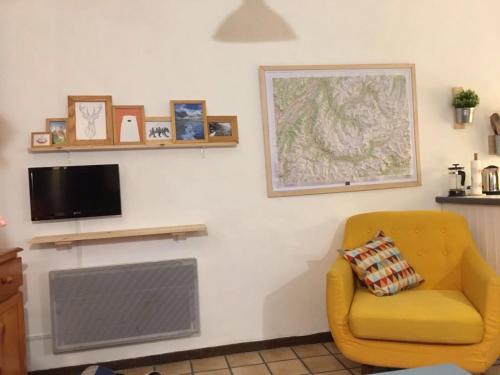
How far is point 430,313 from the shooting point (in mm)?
2072

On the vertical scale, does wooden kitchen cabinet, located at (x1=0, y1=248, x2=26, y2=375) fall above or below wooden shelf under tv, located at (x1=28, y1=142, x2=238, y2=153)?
below

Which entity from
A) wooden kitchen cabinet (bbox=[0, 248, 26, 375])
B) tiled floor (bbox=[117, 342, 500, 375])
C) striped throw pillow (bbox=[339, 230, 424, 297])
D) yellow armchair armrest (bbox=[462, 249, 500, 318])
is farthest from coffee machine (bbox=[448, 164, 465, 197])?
wooden kitchen cabinet (bbox=[0, 248, 26, 375])

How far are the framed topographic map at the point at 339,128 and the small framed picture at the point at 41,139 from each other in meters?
1.31

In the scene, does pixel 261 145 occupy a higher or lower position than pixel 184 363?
higher

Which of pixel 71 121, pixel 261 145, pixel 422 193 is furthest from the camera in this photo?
pixel 422 193

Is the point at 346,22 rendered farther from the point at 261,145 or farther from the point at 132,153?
the point at 132,153

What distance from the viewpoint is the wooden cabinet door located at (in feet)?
6.75

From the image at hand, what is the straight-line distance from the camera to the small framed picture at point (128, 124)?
2646 mm

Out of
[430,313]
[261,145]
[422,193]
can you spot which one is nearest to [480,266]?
[430,313]

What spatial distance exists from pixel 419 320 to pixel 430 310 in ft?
0.30

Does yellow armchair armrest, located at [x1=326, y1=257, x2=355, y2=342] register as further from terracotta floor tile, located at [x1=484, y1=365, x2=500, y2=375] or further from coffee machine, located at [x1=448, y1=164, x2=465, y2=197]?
coffee machine, located at [x1=448, y1=164, x2=465, y2=197]

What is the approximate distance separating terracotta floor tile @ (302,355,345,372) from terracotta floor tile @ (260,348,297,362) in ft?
0.36

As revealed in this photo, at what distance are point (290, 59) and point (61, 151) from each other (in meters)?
1.56

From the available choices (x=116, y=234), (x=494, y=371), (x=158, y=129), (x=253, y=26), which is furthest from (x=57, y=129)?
(x=494, y=371)
